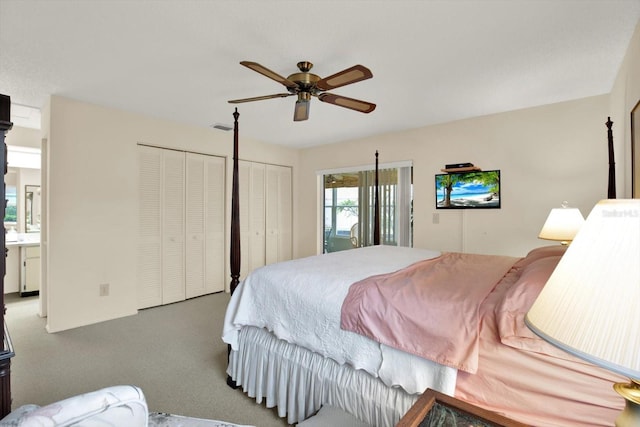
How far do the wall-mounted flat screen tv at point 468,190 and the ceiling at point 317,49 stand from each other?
31.3 inches

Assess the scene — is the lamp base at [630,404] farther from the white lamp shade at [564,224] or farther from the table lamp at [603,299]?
the white lamp shade at [564,224]

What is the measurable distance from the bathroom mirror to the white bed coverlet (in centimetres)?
495

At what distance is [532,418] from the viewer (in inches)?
47.8

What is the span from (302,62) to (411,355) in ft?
6.87

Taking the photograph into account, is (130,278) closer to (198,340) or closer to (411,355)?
(198,340)

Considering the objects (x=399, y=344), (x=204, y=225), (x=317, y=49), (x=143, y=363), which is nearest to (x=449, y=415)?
(x=399, y=344)

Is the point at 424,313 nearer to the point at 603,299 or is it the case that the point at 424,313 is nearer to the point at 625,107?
the point at 603,299

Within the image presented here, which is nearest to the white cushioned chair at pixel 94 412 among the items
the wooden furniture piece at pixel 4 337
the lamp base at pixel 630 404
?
the wooden furniture piece at pixel 4 337

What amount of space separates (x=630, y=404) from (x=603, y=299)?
0.81ft

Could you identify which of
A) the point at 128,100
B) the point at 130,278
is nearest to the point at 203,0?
the point at 128,100

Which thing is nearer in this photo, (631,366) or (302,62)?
(631,366)

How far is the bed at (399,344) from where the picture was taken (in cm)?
120

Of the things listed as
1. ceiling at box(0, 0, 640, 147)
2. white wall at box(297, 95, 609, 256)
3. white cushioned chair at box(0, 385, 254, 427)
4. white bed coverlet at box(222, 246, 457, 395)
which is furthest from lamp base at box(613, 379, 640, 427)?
white wall at box(297, 95, 609, 256)

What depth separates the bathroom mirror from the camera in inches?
196
